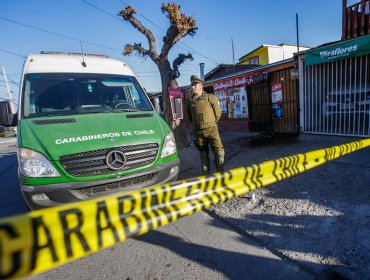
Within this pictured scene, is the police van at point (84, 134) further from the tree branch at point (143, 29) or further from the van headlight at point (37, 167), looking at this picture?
the tree branch at point (143, 29)

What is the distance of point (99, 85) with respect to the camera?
13.5ft

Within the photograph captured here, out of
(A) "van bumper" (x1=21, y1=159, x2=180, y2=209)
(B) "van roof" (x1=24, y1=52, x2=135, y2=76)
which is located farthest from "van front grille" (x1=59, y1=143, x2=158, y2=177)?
(B) "van roof" (x1=24, y1=52, x2=135, y2=76)

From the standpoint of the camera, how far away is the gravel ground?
2498mm

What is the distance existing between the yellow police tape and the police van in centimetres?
101

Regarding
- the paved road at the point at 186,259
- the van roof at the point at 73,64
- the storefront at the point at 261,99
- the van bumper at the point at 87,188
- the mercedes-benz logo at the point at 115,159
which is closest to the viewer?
the paved road at the point at 186,259

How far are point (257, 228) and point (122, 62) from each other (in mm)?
3630

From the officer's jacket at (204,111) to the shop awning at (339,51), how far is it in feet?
16.1

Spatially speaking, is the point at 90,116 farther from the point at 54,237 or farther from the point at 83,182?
the point at 54,237

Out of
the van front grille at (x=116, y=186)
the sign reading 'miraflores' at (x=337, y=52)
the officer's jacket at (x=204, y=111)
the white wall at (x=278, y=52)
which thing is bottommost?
the van front grille at (x=116, y=186)

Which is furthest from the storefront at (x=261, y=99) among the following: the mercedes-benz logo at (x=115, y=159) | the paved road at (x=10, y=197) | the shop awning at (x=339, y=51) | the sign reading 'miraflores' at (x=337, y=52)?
the paved road at (x=10, y=197)

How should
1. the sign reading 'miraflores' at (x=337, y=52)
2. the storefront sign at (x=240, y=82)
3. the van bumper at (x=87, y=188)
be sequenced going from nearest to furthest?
1. the van bumper at (x=87, y=188)
2. the sign reading 'miraflores' at (x=337, y=52)
3. the storefront sign at (x=240, y=82)

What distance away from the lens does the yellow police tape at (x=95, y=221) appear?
51.8 inches

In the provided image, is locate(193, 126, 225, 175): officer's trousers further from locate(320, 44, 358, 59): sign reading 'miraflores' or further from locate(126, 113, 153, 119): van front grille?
locate(320, 44, 358, 59): sign reading 'miraflores'

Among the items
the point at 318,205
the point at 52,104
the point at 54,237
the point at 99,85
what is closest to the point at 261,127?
the point at 318,205
